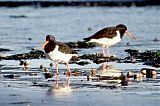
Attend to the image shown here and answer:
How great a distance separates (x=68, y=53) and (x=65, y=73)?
54 cm

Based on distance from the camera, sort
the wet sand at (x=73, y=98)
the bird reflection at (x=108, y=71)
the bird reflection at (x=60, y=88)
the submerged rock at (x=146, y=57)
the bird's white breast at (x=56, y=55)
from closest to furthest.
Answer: the wet sand at (x=73, y=98) < the bird reflection at (x=60, y=88) < the bird's white breast at (x=56, y=55) < the bird reflection at (x=108, y=71) < the submerged rock at (x=146, y=57)

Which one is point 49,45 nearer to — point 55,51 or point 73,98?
point 55,51

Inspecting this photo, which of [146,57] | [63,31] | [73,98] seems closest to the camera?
[73,98]

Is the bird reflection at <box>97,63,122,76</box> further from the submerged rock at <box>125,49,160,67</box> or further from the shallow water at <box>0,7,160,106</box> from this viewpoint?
the submerged rock at <box>125,49,160,67</box>

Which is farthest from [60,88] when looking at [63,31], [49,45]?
[63,31]

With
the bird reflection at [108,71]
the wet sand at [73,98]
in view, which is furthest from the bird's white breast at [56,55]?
the wet sand at [73,98]

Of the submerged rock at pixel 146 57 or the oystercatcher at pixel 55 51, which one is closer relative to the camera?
the oystercatcher at pixel 55 51

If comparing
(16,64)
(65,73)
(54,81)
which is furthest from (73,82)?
(16,64)

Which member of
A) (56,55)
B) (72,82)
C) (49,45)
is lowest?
(72,82)

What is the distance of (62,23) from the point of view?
3681 cm

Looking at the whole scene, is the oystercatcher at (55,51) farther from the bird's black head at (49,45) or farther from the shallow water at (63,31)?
the shallow water at (63,31)

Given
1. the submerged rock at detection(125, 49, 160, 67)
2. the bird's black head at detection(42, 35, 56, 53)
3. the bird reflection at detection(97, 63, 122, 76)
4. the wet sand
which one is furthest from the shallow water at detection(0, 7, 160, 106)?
the bird's black head at detection(42, 35, 56, 53)

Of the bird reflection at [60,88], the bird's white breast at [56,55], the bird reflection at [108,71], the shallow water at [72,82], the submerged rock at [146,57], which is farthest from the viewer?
the submerged rock at [146,57]

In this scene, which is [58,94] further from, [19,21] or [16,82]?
[19,21]
